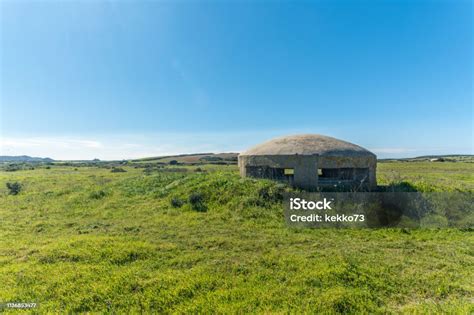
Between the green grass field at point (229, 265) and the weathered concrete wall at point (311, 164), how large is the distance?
2.03 metres

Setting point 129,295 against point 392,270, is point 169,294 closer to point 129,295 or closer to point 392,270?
point 129,295

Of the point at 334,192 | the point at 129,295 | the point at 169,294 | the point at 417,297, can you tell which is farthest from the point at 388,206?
the point at 129,295

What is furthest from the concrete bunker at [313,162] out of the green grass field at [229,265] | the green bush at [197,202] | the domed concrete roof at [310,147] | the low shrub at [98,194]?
the low shrub at [98,194]

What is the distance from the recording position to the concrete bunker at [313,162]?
1120 centimetres

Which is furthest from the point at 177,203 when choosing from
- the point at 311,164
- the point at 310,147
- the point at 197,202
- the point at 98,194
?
the point at 310,147

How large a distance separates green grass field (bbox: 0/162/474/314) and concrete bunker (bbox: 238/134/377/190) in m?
2.18

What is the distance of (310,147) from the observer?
1173cm

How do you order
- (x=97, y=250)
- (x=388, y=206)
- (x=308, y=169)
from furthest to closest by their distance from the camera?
(x=308, y=169) → (x=388, y=206) → (x=97, y=250)

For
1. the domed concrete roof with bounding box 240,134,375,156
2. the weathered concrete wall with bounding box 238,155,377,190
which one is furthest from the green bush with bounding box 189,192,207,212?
the domed concrete roof with bounding box 240,134,375,156

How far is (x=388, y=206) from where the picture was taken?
9492 mm

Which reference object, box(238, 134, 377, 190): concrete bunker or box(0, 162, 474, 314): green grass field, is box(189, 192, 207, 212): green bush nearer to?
box(0, 162, 474, 314): green grass field

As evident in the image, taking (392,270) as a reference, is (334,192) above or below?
above

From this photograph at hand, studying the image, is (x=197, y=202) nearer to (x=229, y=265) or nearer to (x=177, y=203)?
(x=177, y=203)

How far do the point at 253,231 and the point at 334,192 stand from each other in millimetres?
4496
